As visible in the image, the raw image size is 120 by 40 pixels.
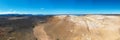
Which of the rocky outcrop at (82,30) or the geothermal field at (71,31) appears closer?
the geothermal field at (71,31)

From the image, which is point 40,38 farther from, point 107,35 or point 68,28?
point 107,35

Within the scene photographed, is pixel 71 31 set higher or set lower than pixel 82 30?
lower

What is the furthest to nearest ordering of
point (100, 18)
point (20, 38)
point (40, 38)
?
point (100, 18) → point (40, 38) → point (20, 38)

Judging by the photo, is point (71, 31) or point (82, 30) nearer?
point (71, 31)

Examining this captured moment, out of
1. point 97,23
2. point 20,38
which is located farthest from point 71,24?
point 20,38

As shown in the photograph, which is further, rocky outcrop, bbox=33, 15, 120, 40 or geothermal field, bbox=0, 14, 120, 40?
rocky outcrop, bbox=33, 15, 120, 40

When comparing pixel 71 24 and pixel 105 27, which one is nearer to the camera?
pixel 105 27

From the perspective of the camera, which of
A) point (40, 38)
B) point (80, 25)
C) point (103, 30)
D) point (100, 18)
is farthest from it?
point (100, 18)

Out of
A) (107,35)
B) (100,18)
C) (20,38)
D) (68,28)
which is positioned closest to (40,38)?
(20,38)
